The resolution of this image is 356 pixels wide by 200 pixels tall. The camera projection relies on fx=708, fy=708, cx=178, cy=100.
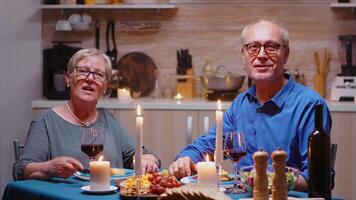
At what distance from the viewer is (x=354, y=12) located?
514 cm

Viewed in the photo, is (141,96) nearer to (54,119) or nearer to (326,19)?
(326,19)

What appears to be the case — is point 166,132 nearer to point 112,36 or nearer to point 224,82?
point 224,82

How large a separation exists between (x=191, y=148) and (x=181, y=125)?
169 centimetres

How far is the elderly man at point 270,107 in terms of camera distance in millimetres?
2986

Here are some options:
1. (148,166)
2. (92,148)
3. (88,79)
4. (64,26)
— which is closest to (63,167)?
(92,148)

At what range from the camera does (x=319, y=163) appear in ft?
7.22

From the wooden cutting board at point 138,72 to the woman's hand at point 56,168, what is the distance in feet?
8.13

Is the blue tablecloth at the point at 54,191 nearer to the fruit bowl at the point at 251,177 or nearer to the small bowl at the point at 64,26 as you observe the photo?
the fruit bowl at the point at 251,177

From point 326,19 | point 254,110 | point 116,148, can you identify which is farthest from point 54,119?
point 326,19

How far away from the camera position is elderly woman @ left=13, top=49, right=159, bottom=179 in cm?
320

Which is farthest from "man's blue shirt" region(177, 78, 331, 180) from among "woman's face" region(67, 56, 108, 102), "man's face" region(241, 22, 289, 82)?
"woman's face" region(67, 56, 108, 102)

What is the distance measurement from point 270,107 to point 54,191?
1042 millimetres

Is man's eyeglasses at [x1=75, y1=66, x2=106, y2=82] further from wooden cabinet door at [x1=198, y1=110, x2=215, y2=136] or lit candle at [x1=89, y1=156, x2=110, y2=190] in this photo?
wooden cabinet door at [x1=198, y1=110, x2=215, y2=136]

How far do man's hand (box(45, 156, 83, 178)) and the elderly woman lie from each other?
0.64 ft
